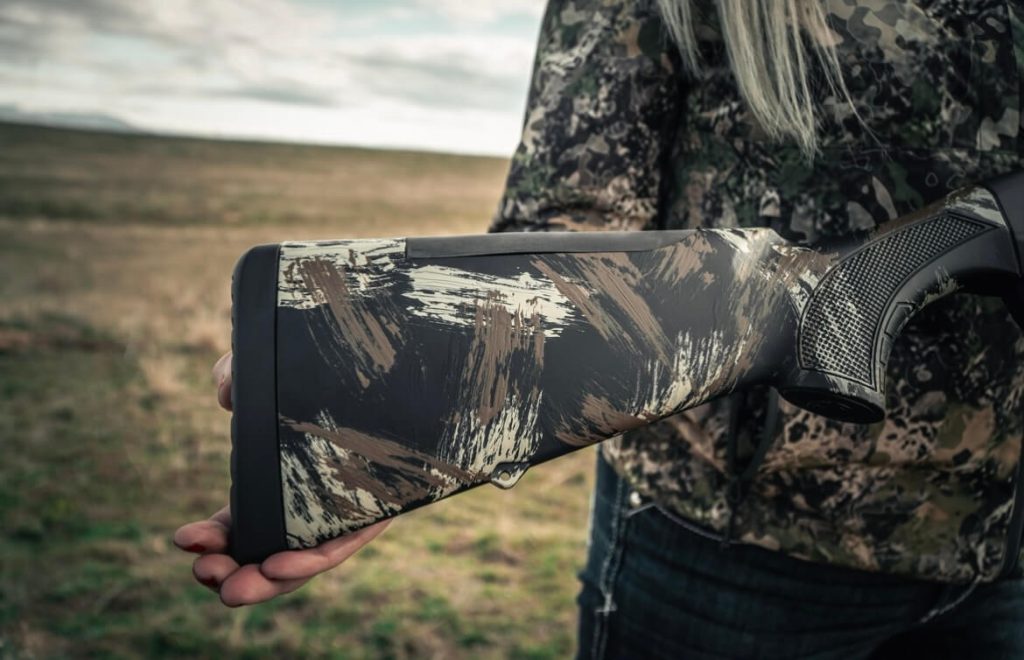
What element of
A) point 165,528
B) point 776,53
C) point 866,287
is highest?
point 776,53

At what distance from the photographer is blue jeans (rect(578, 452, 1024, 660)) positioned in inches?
50.5

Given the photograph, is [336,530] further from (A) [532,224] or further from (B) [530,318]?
(A) [532,224]

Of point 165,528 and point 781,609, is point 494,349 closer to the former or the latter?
point 781,609

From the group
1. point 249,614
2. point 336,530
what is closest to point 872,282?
point 336,530

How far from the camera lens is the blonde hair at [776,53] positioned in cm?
117

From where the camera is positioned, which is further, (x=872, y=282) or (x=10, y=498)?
(x=10, y=498)

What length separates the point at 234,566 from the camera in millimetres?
937

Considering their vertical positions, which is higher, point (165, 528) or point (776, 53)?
point (776, 53)

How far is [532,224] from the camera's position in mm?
1288

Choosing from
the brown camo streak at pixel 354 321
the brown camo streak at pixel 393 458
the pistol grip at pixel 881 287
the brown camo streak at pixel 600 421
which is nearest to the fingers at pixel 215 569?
the brown camo streak at pixel 393 458

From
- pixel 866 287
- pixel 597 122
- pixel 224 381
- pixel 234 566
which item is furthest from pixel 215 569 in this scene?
pixel 866 287

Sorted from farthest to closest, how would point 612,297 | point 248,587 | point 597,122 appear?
1. point 597,122
2. point 612,297
3. point 248,587

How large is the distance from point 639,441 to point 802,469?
29 cm

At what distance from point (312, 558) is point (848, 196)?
1.02 meters
